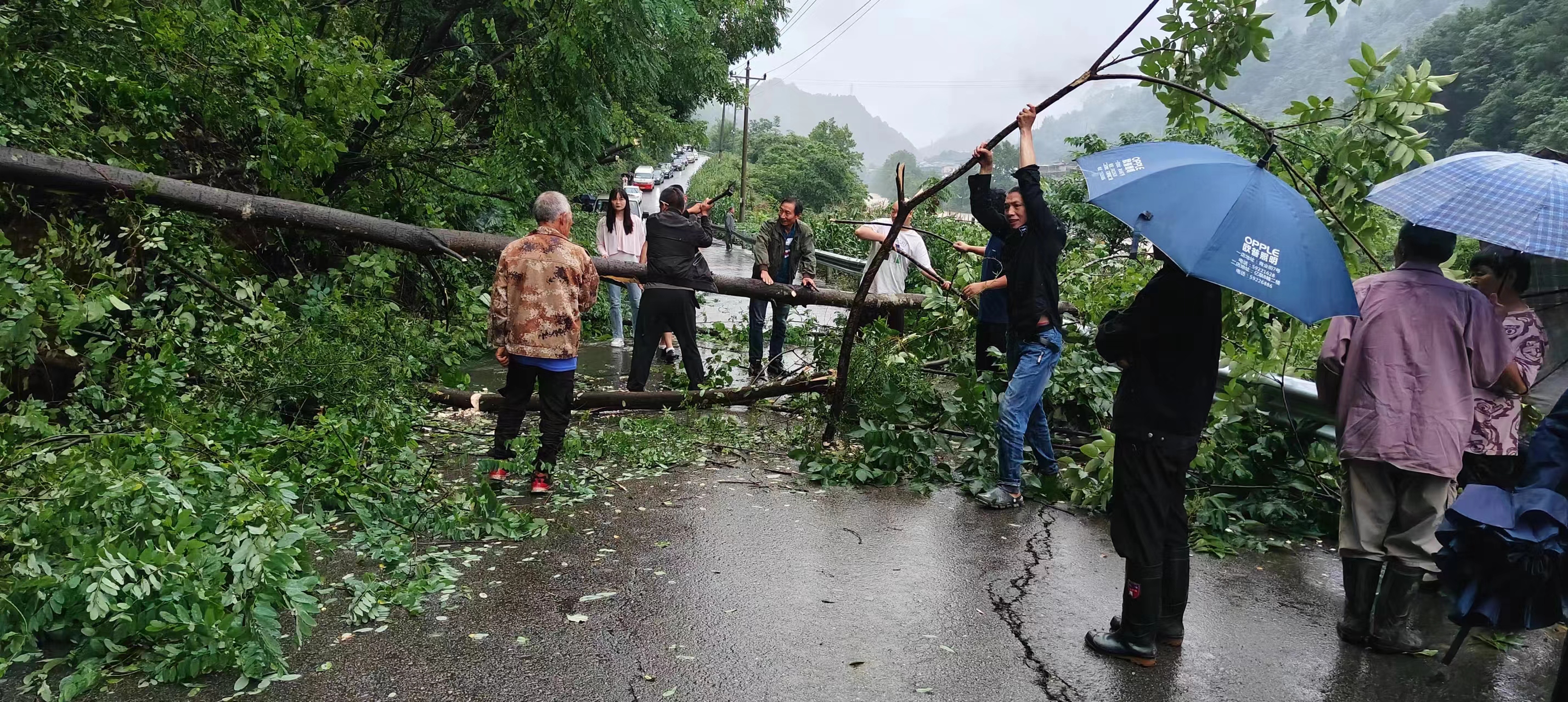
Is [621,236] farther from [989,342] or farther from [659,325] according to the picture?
[989,342]

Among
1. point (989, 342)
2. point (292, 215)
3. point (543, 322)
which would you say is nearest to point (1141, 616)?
point (989, 342)

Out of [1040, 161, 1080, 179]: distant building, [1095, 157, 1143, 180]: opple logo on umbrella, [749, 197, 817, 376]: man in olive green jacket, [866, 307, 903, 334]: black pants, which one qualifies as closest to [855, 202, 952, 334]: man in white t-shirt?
[866, 307, 903, 334]: black pants

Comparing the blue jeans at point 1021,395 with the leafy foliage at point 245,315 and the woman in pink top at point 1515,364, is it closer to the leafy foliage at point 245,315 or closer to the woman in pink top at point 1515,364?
the woman in pink top at point 1515,364

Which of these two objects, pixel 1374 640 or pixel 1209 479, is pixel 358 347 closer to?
pixel 1209 479

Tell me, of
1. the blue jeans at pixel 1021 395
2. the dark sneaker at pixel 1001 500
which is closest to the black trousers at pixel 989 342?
the blue jeans at pixel 1021 395

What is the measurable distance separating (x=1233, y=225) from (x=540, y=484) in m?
3.97

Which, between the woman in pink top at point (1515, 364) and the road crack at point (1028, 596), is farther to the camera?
the woman in pink top at point (1515, 364)

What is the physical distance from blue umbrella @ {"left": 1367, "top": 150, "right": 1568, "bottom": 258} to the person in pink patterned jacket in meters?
4.02

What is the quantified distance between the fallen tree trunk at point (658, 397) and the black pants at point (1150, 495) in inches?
138

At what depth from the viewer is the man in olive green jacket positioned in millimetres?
9414

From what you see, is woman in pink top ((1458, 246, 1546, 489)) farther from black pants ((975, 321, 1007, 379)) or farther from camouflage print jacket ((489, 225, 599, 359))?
camouflage print jacket ((489, 225, 599, 359))

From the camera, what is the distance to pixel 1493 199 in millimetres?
3502

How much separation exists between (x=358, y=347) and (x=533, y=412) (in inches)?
68.5

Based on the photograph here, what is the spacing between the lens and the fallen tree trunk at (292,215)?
5.82m
